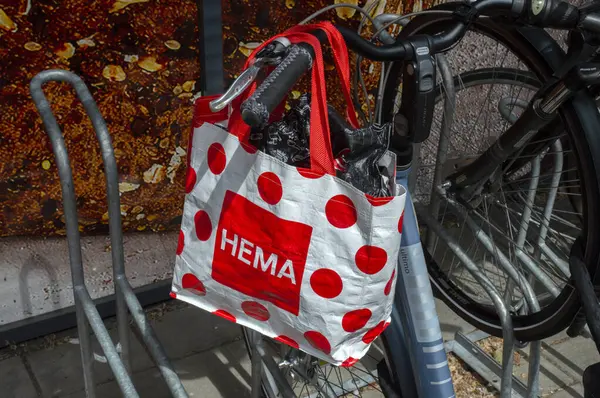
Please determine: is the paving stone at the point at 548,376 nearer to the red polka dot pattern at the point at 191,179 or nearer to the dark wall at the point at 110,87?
the dark wall at the point at 110,87

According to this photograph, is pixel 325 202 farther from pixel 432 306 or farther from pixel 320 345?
pixel 432 306

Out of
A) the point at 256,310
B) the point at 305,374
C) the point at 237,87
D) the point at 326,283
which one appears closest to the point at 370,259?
the point at 326,283

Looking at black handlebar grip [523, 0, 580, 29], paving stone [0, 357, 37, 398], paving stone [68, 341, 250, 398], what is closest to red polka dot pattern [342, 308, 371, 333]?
black handlebar grip [523, 0, 580, 29]

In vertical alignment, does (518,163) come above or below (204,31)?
below

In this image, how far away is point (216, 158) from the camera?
1.49 m

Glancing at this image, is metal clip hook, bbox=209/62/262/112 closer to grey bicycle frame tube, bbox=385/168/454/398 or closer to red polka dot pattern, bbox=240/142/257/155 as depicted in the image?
red polka dot pattern, bbox=240/142/257/155

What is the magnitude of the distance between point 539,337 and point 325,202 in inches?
46.2

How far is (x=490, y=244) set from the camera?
237 centimetres

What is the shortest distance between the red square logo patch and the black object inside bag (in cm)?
13

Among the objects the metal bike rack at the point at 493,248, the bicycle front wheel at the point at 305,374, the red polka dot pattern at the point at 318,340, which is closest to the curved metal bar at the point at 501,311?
the metal bike rack at the point at 493,248

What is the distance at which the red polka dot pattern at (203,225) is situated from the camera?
5.09 feet

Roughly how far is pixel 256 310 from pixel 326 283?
0.23m

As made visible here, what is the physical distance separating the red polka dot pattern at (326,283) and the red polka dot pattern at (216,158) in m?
0.31

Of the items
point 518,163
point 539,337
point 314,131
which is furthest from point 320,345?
point 518,163
